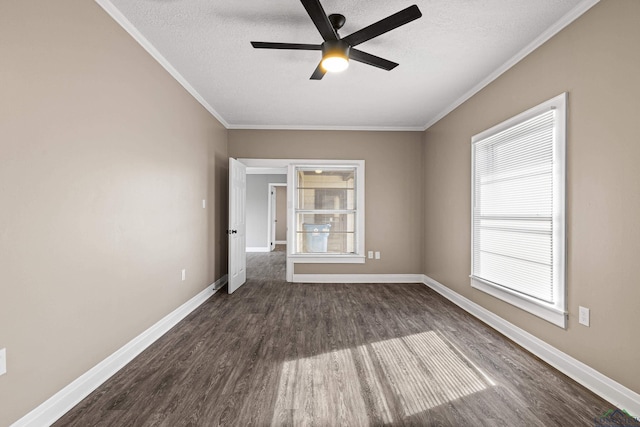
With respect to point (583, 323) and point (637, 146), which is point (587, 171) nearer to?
point (637, 146)

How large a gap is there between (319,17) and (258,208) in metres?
7.68

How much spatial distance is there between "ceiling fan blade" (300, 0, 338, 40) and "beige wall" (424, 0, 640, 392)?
1728 mm

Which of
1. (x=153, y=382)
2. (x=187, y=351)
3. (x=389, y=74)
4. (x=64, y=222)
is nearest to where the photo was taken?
(x=64, y=222)

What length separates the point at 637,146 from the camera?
172cm

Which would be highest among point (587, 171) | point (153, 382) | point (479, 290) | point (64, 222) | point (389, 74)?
point (389, 74)

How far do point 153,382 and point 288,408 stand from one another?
0.99 m

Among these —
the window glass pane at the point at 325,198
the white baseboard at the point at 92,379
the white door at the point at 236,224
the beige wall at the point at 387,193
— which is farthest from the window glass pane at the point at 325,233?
the white baseboard at the point at 92,379

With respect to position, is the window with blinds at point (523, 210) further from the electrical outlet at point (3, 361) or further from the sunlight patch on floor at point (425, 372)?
the electrical outlet at point (3, 361)

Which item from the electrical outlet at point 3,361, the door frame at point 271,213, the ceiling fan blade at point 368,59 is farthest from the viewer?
the door frame at point 271,213

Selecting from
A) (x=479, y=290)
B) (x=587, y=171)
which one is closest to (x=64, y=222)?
(x=587, y=171)

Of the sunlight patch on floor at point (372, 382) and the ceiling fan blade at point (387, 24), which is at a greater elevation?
the ceiling fan blade at point (387, 24)

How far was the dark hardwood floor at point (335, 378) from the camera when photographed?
1683 mm

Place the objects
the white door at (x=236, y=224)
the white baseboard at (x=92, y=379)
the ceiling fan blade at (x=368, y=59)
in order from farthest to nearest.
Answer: the white door at (x=236, y=224), the ceiling fan blade at (x=368, y=59), the white baseboard at (x=92, y=379)

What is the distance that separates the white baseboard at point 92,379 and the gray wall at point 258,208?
5.92 metres
